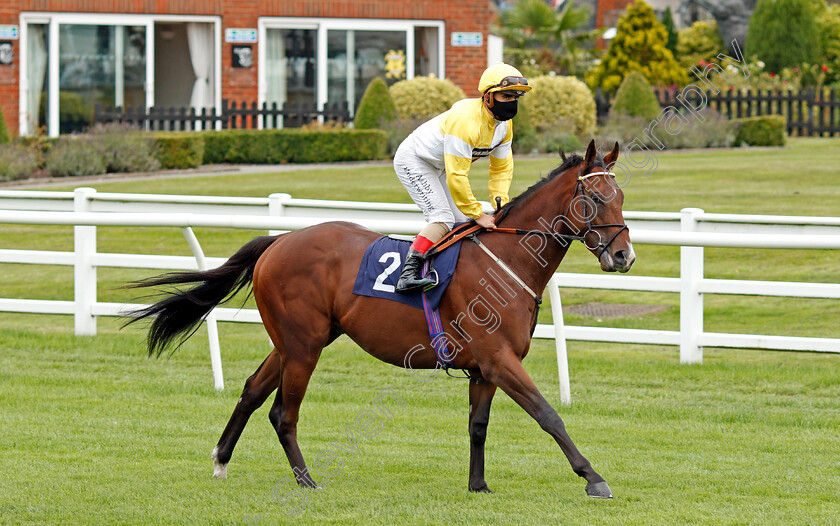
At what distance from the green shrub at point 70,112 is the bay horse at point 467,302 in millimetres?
18582

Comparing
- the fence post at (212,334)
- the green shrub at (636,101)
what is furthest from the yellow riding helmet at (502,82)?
the green shrub at (636,101)

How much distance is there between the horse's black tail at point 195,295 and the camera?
5.80 metres

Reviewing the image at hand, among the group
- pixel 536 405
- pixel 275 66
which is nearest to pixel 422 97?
pixel 275 66

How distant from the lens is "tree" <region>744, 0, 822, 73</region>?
99.2ft

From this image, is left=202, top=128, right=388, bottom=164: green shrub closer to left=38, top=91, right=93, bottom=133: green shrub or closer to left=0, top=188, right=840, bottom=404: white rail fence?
left=38, top=91, right=93, bottom=133: green shrub

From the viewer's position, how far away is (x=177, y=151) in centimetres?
1873

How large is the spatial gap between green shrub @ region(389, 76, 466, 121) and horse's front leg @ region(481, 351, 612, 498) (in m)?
16.0

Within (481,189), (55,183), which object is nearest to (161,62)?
(55,183)

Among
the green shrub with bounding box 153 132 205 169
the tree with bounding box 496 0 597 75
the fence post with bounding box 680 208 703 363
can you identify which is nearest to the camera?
the fence post with bounding box 680 208 703 363

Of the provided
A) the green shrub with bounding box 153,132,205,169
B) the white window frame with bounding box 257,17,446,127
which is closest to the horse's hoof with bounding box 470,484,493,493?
the green shrub with bounding box 153,132,205,169

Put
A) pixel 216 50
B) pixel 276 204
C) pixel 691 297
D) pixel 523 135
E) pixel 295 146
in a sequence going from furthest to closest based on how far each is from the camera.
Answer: pixel 216 50 < pixel 523 135 < pixel 295 146 < pixel 276 204 < pixel 691 297

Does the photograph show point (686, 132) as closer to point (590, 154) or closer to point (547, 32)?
point (590, 154)

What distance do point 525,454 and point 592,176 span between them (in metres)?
1.65

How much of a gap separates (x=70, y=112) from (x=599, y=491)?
801 inches
